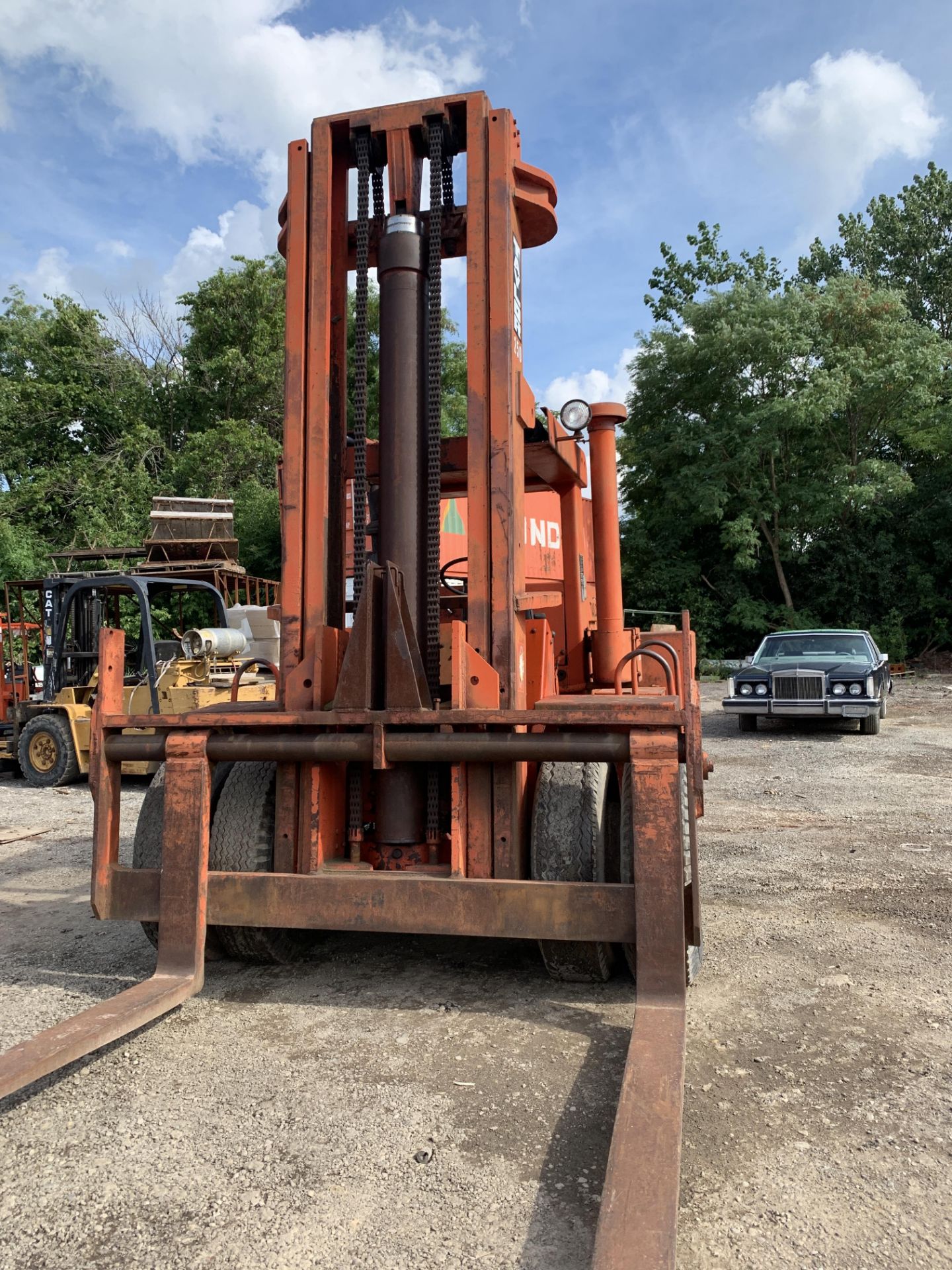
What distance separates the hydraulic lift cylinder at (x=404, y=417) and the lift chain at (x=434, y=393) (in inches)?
1.1

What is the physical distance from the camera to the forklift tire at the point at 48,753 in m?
11.0

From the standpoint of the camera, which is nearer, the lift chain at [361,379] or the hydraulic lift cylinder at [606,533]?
the lift chain at [361,379]

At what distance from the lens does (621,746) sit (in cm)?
344

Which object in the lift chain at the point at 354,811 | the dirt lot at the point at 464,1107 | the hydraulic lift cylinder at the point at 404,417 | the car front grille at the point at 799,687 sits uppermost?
the hydraulic lift cylinder at the point at 404,417

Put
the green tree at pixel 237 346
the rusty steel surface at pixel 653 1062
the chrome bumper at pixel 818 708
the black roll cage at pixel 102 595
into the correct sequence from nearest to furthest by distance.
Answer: the rusty steel surface at pixel 653 1062, the black roll cage at pixel 102 595, the chrome bumper at pixel 818 708, the green tree at pixel 237 346

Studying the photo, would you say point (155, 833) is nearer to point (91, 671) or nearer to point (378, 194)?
point (378, 194)

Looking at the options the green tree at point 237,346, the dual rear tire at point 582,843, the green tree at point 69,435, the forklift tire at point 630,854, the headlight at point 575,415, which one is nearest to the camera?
the forklift tire at point 630,854

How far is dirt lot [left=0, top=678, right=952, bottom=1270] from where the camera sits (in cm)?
218

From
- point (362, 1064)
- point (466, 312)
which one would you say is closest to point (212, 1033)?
point (362, 1064)

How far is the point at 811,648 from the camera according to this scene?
14.5 metres

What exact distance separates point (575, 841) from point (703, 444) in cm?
2454

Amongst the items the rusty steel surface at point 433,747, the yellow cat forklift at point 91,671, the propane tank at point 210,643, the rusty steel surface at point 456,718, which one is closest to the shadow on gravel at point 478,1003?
the rusty steel surface at point 433,747

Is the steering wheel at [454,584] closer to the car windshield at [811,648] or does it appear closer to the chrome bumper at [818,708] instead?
the chrome bumper at [818,708]

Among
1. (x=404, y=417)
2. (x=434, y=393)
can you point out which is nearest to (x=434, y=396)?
(x=434, y=393)
